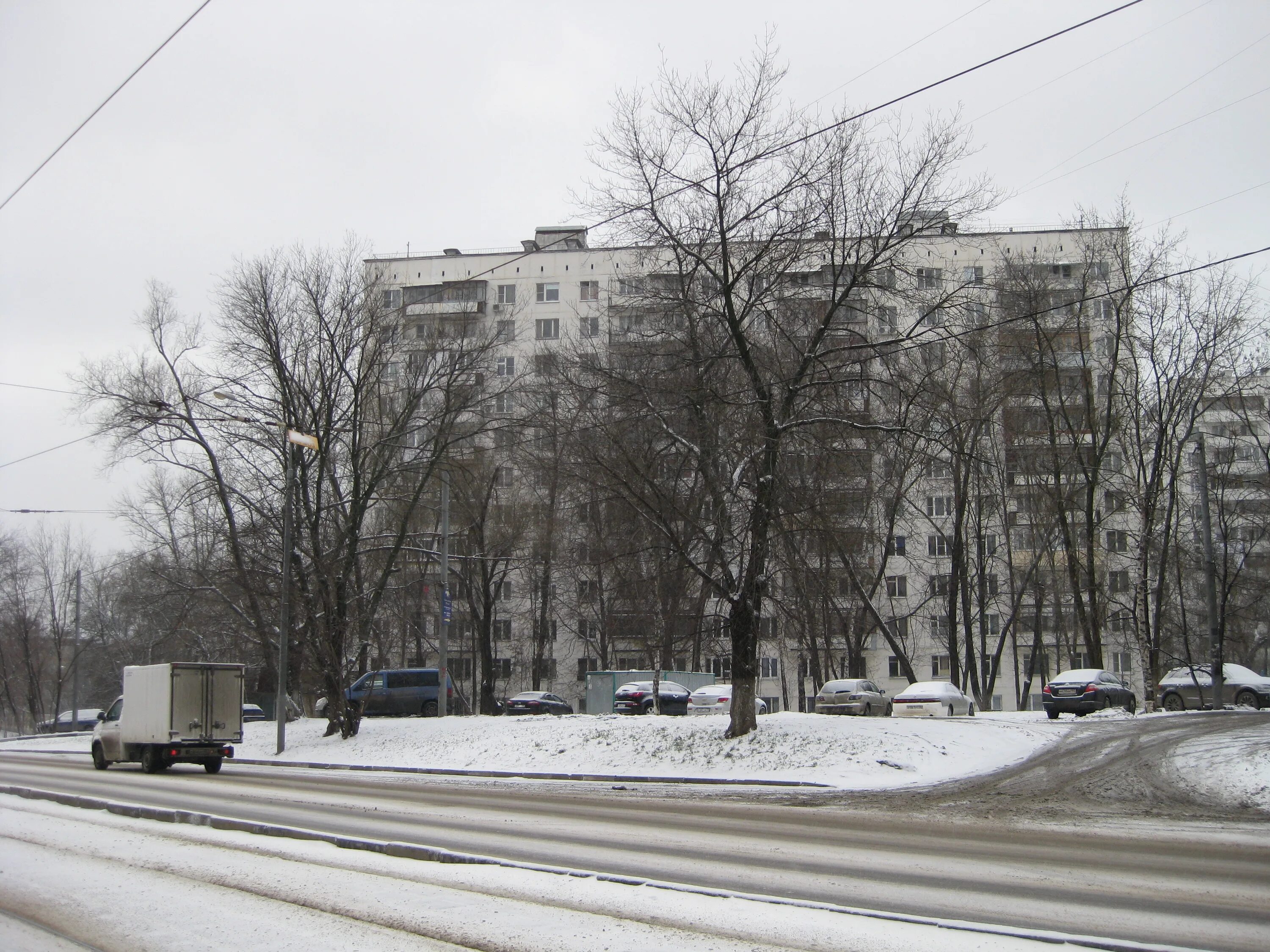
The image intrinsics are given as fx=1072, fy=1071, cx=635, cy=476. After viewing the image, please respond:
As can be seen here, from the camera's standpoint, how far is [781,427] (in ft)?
74.8

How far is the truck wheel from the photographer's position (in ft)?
85.1

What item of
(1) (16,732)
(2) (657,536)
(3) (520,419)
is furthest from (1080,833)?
(1) (16,732)

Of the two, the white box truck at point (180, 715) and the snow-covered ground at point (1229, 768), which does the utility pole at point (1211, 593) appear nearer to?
the snow-covered ground at point (1229, 768)

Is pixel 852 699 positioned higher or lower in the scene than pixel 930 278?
lower

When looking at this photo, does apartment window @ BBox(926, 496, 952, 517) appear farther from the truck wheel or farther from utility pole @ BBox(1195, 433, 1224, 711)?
the truck wheel

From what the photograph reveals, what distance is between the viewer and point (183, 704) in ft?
84.9

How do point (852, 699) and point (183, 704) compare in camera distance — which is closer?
point (183, 704)

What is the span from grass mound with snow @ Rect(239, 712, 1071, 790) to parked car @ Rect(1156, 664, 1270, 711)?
760 centimetres

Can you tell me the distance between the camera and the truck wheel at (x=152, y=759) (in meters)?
26.0

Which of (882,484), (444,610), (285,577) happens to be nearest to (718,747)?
(444,610)

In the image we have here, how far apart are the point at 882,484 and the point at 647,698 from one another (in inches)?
467

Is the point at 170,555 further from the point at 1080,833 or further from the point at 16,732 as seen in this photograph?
the point at 1080,833

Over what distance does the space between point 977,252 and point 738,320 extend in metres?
49.0

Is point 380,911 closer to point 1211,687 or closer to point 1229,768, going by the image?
point 1229,768
